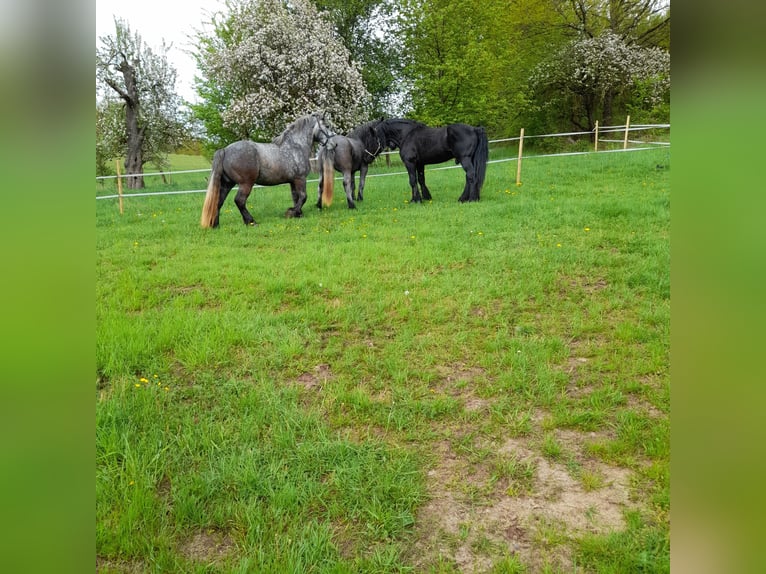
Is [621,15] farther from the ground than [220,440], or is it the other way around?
[621,15]

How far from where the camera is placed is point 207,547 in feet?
5.43

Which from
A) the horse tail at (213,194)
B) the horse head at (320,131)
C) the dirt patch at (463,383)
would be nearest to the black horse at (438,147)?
the horse head at (320,131)

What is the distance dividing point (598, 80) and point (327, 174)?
14393 mm

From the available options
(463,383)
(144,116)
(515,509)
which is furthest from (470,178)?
(144,116)

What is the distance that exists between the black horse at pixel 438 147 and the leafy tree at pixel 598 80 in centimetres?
966

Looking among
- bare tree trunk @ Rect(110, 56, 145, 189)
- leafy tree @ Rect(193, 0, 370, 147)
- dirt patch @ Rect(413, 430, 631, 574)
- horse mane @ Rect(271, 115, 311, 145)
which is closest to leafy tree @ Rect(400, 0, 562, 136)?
leafy tree @ Rect(193, 0, 370, 147)

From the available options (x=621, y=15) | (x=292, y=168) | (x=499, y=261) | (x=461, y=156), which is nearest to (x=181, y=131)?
(x=292, y=168)

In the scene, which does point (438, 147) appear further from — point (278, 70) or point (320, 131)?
point (278, 70)

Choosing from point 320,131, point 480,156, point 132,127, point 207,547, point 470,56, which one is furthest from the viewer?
point 470,56

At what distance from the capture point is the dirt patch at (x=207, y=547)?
161 centimetres

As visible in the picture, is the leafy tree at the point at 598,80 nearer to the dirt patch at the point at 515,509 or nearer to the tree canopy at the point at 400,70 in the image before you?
the tree canopy at the point at 400,70

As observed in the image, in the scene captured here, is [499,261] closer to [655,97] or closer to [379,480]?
[379,480]
